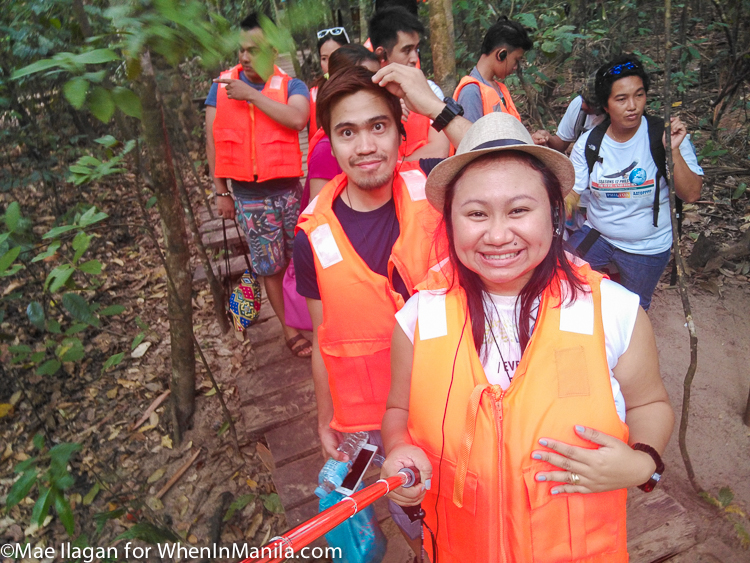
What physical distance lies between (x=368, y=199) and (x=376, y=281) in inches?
17.0

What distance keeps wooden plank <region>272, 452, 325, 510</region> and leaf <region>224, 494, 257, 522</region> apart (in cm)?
48

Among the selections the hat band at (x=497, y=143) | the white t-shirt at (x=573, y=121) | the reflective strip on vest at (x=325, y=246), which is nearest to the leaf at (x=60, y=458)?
the reflective strip on vest at (x=325, y=246)

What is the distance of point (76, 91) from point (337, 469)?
1722 millimetres

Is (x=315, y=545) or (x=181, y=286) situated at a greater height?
(x=181, y=286)

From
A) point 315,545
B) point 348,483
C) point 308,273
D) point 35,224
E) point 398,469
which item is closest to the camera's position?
point 398,469

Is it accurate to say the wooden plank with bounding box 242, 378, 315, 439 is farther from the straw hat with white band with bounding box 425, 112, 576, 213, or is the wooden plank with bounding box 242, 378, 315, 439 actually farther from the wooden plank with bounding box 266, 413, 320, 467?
the straw hat with white band with bounding box 425, 112, 576, 213

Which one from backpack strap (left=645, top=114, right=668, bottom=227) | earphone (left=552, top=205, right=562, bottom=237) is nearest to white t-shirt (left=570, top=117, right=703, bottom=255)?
backpack strap (left=645, top=114, right=668, bottom=227)

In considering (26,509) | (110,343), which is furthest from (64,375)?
(26,509)

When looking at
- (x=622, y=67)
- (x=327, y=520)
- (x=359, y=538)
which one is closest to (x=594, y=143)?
(x=622, y=67)

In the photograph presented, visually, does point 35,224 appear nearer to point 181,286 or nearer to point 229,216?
point 229,216

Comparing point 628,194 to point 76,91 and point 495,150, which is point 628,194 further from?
point 76,91

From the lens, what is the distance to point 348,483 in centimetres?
189

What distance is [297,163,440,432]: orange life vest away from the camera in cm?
209

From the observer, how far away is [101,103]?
114cm
